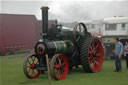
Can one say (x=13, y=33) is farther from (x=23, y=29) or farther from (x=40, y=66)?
(x=40, y=66)

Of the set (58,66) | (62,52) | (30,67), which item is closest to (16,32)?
(30,67)

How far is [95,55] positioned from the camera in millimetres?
7586

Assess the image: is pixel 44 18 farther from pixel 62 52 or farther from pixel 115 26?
pixel 115 26

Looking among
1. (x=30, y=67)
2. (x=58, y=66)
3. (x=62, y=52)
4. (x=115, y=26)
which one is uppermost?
(x=115, y=26)

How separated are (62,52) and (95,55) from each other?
5.70 ft

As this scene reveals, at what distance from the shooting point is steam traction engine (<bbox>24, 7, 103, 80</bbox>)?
5.92 meters

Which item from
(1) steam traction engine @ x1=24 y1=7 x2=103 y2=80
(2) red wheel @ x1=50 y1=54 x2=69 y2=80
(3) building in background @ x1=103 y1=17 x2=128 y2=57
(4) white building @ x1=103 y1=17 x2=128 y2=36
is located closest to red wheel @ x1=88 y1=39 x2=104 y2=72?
(1) steam traction engine @ x1=24 y1=7 x2=103 y2=80

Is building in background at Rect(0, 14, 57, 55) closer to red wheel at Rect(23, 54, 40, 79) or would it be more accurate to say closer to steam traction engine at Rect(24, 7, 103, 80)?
steam traction engine at Rect(24, 7, 103, 80)

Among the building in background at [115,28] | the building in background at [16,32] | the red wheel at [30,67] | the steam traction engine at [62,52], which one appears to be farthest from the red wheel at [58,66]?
the building in background at [16,32]

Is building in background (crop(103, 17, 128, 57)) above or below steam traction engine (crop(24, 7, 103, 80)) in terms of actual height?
above

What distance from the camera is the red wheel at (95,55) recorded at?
7.28 m

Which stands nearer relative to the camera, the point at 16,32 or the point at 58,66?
the point at 58,66

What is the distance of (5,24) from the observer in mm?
19656

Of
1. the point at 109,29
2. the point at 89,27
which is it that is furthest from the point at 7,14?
the point at 109,29
